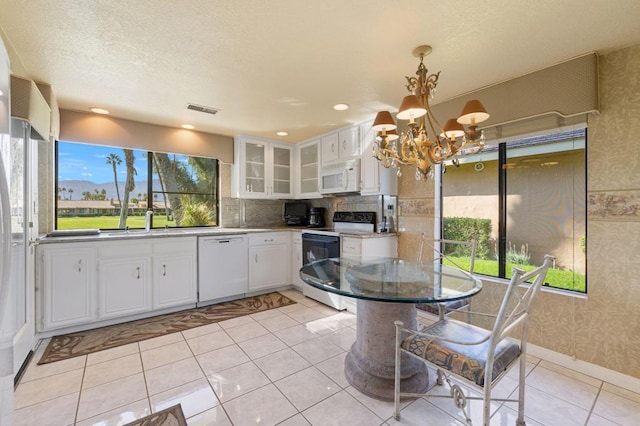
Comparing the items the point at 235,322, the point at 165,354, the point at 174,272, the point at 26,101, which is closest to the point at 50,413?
the point at 165,354

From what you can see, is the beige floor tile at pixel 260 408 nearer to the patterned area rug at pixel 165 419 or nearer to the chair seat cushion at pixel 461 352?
the patterned area rug at pixel 165 419

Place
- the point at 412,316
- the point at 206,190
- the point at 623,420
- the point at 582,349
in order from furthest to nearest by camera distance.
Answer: the point at 206,190
the point at 582,349
the point at 412,316
the point at 623,420

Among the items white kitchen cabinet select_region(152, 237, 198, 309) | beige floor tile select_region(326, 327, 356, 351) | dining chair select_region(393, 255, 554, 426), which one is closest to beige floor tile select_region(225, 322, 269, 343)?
beige floor tile select_region(326, 327, 356, 351)

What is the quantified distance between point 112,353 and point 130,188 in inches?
83.6

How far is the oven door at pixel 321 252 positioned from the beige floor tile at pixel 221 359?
127cm

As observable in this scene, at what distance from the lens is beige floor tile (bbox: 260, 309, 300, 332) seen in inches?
115

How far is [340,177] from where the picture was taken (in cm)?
382

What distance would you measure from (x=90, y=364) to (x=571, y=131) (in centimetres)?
435

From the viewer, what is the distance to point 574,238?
2.35m

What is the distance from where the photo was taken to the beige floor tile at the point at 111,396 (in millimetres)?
1743

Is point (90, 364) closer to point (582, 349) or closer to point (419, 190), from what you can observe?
point (419, 190)

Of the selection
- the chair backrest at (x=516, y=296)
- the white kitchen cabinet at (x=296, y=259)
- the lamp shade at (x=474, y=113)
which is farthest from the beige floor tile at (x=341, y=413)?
the white kitchen cabinet at (x=296, y=259)

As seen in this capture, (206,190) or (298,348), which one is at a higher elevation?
(206,190)

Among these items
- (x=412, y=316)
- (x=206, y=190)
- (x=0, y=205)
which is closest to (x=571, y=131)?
(x=412, y=316)
